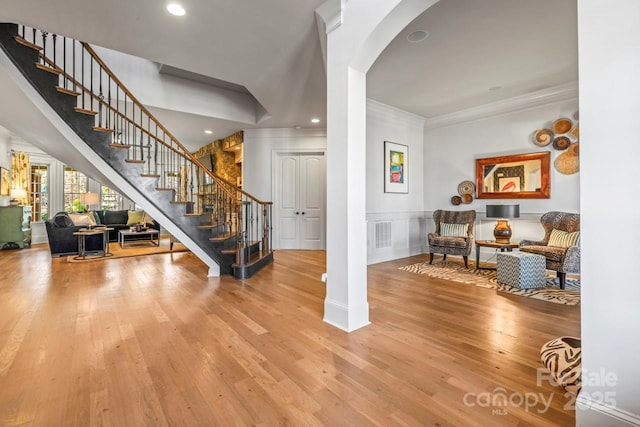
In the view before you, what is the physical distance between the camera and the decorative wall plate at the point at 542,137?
179 inches

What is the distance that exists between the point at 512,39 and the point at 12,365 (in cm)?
517

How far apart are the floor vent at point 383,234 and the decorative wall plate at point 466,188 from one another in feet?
5.18

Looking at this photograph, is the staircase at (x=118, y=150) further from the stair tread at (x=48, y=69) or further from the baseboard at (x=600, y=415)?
the baseboard at (x=600, y=415)

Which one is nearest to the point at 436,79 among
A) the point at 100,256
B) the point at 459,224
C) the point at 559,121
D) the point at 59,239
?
the point at 559,121

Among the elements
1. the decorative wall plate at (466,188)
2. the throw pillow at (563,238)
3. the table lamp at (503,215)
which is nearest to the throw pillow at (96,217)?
the decorative wall plate at (466,188)

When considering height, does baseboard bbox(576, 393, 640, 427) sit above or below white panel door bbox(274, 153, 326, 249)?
→ below

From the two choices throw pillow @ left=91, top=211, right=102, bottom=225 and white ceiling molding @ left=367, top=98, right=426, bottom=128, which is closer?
white ceiling molding @ left=367, top=98, right=426, bottom=128

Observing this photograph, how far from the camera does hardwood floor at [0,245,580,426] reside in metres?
1.44

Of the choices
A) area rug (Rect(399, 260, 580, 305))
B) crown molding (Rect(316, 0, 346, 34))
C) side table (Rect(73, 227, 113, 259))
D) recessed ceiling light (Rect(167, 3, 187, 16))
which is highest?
recessed ceiling light (Rect(167, 3, 187, 16))

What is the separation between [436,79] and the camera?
13.4 feet

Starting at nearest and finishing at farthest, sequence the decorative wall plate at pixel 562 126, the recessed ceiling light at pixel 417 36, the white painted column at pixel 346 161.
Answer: the white painted column at pixel 346 161 → the recessed ceiling light at pixel 417 36 → the decorative wall plate at pixel 562 126

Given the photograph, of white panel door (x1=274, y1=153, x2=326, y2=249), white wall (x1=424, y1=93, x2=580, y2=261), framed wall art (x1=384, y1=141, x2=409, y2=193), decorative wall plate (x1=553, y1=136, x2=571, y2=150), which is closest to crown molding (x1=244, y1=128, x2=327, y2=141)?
white panel door (x1=274, y1=153, x2=326, y2=249)

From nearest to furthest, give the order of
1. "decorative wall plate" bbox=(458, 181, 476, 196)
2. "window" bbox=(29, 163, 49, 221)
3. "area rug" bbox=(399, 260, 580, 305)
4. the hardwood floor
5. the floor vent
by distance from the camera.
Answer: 1. the hardwood floor
2. "area rug" bbox=(399, 260, 580, 305)
3. the floor vent
4. "decorative wall plate" bbox=(458, 181, 476, 196)
5. "window" bbox=(29, 163, 49, 221)

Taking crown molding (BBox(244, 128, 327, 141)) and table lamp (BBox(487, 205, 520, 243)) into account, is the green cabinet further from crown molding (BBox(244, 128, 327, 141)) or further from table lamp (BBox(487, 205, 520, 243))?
table lamp (BBox(487, 205, 520, 243))
